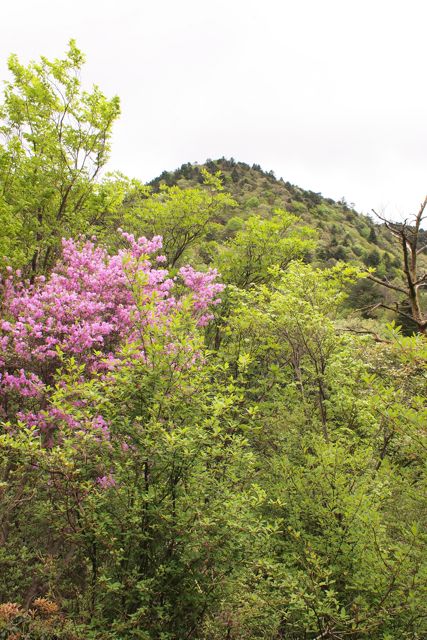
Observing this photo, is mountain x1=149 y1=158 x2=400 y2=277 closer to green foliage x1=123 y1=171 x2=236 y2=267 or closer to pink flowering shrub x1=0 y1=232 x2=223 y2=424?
green foliage x1=123 y1=171 x2=236 y2=267

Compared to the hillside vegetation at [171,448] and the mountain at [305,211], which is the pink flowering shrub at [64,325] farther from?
the mountain at [305,211]

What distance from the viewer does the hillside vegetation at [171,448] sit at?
Result: 4254 mm

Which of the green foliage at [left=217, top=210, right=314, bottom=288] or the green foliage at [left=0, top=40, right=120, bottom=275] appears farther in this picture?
the green foliage at [left=217, top=210, right=314, bottom=288]

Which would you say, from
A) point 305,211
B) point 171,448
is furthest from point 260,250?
point 305,211

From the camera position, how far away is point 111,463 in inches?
183

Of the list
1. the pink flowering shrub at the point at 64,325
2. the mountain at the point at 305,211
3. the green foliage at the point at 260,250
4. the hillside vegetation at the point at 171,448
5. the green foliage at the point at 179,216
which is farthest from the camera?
the mountain at the point at 305,211

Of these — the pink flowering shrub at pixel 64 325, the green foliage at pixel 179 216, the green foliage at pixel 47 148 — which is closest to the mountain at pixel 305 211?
the green foliage at pixel 179 216

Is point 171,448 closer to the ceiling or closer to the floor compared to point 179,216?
closer to the floor

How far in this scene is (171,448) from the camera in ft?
13.2

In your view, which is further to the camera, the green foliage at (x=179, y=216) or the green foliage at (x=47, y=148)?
the green foliage at (x=179, y=216)

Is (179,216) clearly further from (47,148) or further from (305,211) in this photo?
(305,211)

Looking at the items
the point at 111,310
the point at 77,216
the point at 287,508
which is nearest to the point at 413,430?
the point at 287,508

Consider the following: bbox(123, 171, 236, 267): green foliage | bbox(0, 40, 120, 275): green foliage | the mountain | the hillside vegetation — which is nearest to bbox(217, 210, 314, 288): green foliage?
bbox(123, 171, 236, 267): green foliage

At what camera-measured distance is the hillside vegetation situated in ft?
14.0
